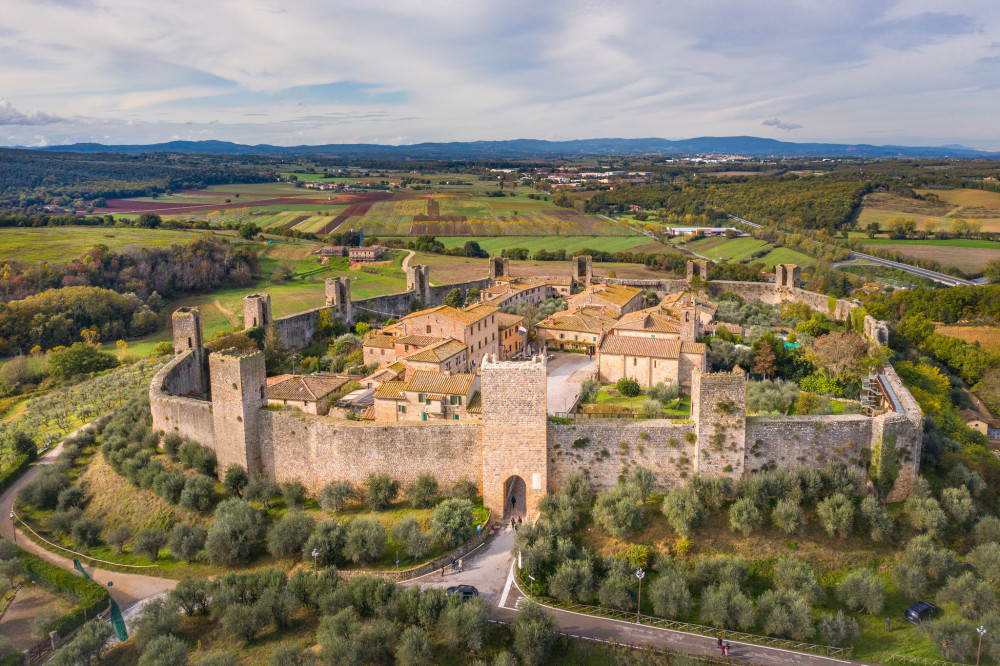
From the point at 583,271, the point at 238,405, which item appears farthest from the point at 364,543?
the point at 583,271

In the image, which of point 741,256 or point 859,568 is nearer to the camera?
point 859,568

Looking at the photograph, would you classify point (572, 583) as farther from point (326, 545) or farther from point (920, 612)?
point (920, 612)

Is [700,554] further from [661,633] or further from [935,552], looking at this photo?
[935,552]

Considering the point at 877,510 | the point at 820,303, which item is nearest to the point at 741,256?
the point at 820,303

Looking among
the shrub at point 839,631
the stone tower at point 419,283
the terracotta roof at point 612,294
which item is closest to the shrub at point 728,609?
the shrub at point 839,631

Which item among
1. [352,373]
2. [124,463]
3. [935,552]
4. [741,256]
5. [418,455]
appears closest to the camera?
[935,552]

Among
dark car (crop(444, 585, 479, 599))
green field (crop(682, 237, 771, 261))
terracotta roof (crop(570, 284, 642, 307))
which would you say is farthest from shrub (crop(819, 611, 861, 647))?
green field (crop(682, 237, 771, 261))

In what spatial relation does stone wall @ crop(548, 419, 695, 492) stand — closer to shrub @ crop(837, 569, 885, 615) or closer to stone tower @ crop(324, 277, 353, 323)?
shrub @ crop(837, 569, 885, 615)
